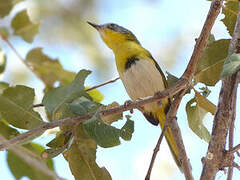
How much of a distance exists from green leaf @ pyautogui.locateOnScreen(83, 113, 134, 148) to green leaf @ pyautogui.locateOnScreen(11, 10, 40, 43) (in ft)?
5.02

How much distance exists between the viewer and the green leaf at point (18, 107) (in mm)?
2465

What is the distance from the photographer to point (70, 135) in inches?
97.7

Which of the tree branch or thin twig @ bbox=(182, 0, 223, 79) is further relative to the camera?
thin twig @ bbox=(182, 0, 223, 79)

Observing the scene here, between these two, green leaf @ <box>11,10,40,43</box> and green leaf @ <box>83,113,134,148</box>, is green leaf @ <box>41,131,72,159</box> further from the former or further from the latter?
green leaf @ <box>11,10,40,43</box>

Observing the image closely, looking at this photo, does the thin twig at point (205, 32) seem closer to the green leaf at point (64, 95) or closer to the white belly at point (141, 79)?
the green leaf at point (64, 95)

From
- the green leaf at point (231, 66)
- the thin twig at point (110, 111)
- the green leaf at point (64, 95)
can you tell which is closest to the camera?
the green leaf at point (231, 66)

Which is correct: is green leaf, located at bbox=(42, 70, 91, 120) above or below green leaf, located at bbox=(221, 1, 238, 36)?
below

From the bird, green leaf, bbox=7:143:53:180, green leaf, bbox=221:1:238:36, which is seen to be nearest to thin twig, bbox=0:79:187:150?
green leaf, bbox=221:1:238:36

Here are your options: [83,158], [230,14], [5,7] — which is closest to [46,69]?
[5,7]

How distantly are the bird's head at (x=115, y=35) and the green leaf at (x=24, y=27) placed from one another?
78 centimetres

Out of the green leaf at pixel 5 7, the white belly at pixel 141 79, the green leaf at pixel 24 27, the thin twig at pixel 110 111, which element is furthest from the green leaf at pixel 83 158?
the green leaf at pixel 5 7

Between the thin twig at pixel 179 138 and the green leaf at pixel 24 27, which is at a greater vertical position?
the green leaf at pixel 24 27

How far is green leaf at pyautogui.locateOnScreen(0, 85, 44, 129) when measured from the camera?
246 centimetres

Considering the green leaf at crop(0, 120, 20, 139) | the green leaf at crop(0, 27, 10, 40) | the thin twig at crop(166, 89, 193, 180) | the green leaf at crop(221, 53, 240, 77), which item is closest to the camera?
the green leaf at crop(221, 53, 240, 77)
